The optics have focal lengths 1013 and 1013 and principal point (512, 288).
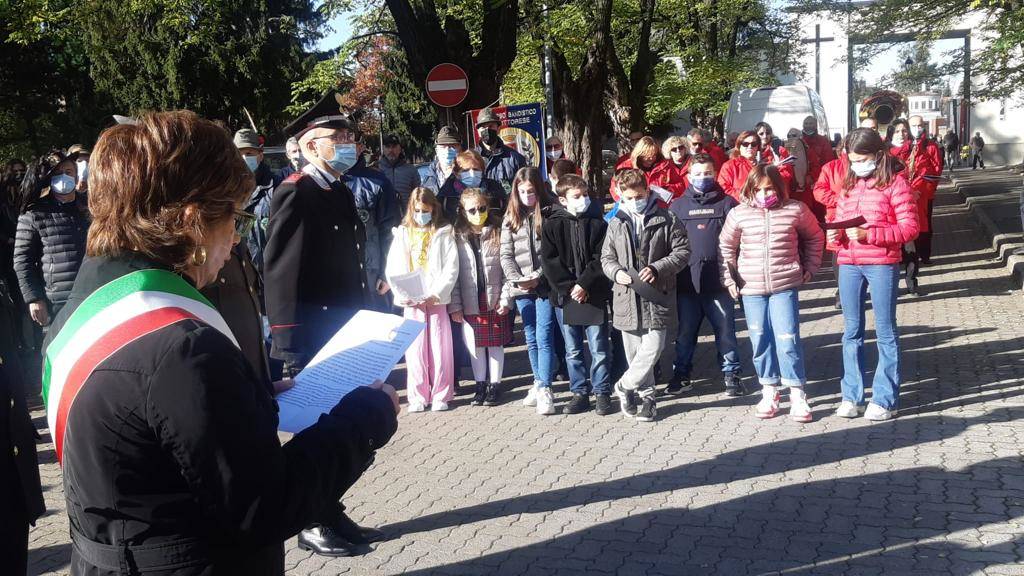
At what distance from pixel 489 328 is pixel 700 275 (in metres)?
1.68

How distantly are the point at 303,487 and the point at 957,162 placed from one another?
1750 inches

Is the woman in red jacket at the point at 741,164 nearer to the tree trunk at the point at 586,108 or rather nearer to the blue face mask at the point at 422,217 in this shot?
the blue face mask at the point at 422,217

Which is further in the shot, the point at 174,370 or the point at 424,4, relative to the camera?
the point at 424,4

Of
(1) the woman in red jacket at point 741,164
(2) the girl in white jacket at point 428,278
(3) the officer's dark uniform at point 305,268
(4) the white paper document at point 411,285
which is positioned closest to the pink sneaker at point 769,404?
(2) the girl in white jacket at point 428,278

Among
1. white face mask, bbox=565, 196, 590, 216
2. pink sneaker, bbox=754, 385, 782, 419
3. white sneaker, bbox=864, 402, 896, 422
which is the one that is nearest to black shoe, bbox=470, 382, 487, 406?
white face mask, bbox=565, 196, 590, 216

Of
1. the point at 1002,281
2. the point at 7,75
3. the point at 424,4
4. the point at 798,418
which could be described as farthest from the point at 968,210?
the point at 7,75

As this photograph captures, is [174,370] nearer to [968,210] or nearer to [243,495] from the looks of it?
[243,495]

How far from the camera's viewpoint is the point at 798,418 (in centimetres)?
677

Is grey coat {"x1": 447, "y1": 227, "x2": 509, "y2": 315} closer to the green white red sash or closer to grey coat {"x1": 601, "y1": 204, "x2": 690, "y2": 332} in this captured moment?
grey coat {"x1": 601, "y1": 204, "x2": 690, "y2": 332}

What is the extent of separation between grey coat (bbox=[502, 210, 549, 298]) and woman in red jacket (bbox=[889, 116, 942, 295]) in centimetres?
549

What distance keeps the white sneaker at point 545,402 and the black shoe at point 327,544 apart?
262 centimetres

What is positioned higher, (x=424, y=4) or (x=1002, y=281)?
(x=424, y=4)

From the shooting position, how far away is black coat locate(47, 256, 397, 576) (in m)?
1.80

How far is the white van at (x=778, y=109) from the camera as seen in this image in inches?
854
